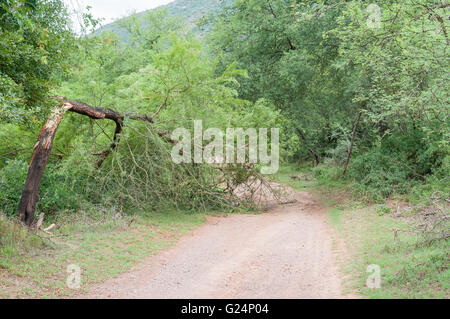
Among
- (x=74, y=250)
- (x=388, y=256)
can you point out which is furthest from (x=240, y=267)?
(x=74, y=250)

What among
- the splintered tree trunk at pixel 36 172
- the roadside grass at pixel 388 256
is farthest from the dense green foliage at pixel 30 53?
the roadside grass at pixel 388 256

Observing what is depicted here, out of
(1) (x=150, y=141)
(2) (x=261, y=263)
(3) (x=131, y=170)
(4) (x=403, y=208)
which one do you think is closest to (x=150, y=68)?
(1) (x=150, y=141)

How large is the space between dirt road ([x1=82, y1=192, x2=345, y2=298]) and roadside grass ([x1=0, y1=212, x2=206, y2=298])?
1.24 ft

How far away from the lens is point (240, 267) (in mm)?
7250

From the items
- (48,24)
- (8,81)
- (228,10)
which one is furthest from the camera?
(228,10)

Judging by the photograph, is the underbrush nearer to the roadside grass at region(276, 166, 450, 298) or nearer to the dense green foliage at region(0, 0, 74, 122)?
the roadside grass at region(276, 166, 450, 298)

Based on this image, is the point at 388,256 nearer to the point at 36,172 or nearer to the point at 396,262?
the point at 396,262

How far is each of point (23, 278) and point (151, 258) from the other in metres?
2.45

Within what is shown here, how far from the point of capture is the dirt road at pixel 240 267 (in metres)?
5.93

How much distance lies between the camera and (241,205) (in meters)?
13.9

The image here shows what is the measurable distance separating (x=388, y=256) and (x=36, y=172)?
23.2 feet

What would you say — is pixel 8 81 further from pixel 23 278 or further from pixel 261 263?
pixel 261 263

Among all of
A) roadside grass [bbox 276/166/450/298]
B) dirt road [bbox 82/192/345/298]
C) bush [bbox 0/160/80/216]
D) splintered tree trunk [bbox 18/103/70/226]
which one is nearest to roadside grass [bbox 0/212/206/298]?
dirt road [bbox 82/192/345/298]

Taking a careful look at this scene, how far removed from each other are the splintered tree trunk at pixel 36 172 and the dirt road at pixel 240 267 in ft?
8.98
